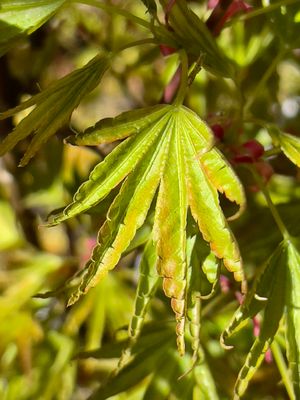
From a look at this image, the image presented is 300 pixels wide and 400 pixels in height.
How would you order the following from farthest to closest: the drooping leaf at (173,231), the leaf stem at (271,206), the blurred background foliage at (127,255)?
the blurred background foliage at (127,255), the leaf stem at (271,206), the drooping leaf at (173,231)

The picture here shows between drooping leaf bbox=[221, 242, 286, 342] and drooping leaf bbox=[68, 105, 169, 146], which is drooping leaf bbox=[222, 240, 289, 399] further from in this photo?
drooping leaf bbox=[68, 105, 169, 146]

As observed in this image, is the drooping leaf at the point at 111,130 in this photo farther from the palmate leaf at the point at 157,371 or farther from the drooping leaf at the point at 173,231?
the palmate leaf at the point at 157,371

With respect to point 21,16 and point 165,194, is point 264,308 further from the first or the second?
point 21,16

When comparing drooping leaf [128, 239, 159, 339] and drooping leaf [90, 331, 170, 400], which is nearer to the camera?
drooping leaf [128, 239, 159, 339]

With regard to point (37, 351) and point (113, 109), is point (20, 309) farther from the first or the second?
point (113, 109)

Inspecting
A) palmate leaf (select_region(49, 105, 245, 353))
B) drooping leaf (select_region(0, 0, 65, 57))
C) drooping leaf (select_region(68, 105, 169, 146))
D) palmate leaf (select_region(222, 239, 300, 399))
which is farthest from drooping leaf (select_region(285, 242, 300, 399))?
drooping leaf (select_region(0, 0, 65, 57))

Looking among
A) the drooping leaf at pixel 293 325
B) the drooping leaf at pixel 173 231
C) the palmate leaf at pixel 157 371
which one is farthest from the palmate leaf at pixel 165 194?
the palmate leaf at pixel 157 371
